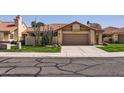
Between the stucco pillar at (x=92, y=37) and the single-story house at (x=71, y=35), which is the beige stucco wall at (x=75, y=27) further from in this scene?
the stucco pillar at (x=92, y=37)

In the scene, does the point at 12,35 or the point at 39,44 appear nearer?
the point at 39,44

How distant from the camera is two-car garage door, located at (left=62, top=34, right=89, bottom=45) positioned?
3891 centimetres

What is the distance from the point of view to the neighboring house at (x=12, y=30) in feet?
127

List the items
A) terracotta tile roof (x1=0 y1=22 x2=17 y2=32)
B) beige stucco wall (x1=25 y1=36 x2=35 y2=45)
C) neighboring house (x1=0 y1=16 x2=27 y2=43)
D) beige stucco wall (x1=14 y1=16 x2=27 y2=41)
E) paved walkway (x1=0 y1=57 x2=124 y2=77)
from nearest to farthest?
paved walkway (x1=0 y1=57 x2=124 y2=77)
beige stucco wall (x1=25 y1=36 x2=35 y2=45)
neighboring house (x1=0 y1=16 x2=27 y2=43)
terracotta tile roof (x1=0 y1=22 x2=17 y2=32)
beige stucco wall (x1=14 y1=16 x2=27 y2=41)

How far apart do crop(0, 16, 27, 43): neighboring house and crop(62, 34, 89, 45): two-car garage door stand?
808cm

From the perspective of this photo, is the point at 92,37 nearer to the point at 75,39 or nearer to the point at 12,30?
the point at 75,39

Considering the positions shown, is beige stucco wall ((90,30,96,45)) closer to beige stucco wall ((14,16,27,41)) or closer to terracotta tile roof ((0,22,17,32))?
beige stucco wall ((14,16,27,41))

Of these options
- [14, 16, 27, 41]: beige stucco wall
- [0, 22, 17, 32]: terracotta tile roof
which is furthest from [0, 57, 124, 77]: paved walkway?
[14, 16, 27, 41]: beige stucco wall

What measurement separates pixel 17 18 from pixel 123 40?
20.0 metres
